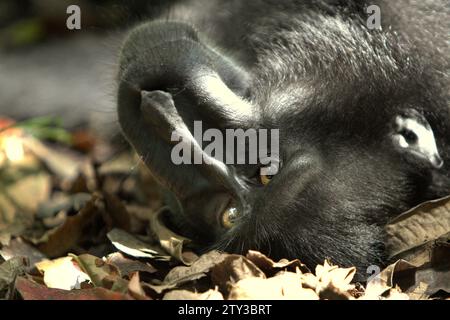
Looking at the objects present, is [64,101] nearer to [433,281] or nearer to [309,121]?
[309,121]

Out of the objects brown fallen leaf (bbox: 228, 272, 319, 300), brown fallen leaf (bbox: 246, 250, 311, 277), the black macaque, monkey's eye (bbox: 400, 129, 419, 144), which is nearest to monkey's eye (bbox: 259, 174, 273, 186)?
the black macaque

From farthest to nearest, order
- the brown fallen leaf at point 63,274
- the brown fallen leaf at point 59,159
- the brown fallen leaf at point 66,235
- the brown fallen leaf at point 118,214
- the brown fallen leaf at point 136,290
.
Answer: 1. the brown fallen leaf at point 59,159
2. the brown fallen leaf at point 118,214
3. the brown fallen leaf at point 66,235
4. the brown fallen leaf at point 63,274
5. the brown fallen leaf at point 136,290

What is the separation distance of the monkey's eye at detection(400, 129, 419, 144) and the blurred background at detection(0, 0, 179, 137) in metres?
1.89

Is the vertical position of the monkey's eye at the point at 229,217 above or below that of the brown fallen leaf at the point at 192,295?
above

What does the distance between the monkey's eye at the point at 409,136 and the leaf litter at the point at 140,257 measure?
209 millimetres

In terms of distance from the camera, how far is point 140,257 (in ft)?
9.17

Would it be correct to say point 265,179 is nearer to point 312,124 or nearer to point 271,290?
point 312,124

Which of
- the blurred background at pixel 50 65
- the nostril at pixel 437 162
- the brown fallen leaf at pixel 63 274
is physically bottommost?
the brown fallen leaf at pixel 63 274

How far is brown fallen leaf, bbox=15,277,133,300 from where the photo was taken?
2.18 meters

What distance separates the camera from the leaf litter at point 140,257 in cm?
227

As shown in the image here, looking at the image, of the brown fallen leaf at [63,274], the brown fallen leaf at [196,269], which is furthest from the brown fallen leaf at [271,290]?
the brown fallen leaf at [63,274]

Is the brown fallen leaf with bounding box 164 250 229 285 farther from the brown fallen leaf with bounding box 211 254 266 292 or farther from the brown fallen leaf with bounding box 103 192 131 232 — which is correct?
the brown fallen leaf with bounding box 103 192 131 232

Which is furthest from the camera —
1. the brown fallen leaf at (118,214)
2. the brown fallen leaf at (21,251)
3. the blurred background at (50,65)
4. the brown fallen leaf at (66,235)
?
the blurred background at (50,65)

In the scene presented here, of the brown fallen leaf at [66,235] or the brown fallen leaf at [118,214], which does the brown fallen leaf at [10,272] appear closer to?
the brown fallen leaf at [66,235]
